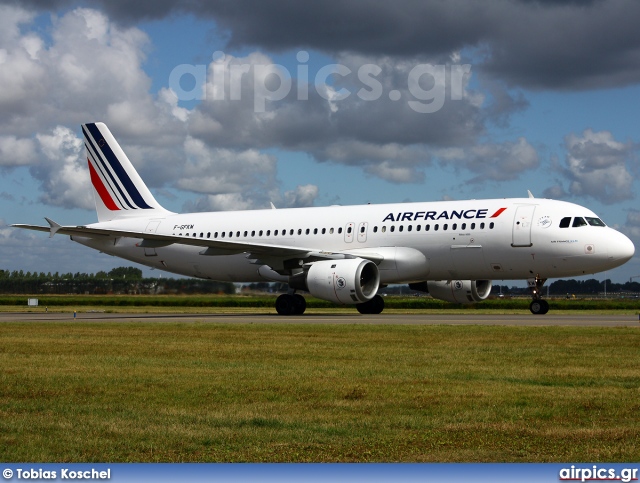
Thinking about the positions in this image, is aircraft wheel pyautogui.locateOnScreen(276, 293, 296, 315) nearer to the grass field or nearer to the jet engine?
the jet engine

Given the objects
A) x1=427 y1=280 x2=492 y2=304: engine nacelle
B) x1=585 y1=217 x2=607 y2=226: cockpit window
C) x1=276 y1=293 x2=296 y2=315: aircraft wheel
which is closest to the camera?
x1=585 y1=217 x2=607 y2=226: cockpit window

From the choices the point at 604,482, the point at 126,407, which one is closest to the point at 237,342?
the point at 126,407

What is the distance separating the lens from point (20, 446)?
301 inches

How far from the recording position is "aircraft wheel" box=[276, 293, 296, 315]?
1391 inches

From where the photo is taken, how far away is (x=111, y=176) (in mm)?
43844

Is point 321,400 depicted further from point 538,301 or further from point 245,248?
point 538,301

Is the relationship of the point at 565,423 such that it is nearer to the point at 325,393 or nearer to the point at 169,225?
the point at 325,393

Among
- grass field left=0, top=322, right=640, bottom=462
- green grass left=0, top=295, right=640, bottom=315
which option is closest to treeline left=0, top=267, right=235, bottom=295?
green grass left=0, top=295, right=640, bottom=315

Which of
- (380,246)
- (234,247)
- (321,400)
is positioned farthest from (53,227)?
(321,400)

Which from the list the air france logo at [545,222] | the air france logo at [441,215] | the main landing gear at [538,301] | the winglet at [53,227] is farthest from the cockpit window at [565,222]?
the winglet at [53,227]

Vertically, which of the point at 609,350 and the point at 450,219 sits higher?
the point at 450,219

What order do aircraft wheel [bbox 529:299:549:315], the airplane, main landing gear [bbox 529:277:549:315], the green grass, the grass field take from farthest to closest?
the green grass → aircraft wheel [bbox 529:299:549:315] → main landing gear [bbox 529:277:549:315] → the airplane → the grass field

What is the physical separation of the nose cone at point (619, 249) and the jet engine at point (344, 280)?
841 centimetres

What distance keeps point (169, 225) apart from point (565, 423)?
34533 millimetres
